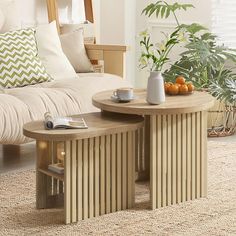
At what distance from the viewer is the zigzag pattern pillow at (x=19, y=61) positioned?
4.78 meters

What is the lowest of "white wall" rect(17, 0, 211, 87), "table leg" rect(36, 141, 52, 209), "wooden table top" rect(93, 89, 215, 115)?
"table leg" rect(36, 141, 52, 209)

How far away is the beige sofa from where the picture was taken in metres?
4.18

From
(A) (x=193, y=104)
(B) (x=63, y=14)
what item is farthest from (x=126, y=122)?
(B) (x=63, y=14)

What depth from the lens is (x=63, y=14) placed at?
20.0 ft

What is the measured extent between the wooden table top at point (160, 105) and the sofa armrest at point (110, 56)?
1.36m

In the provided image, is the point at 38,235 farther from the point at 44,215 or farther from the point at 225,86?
the point at 225,86

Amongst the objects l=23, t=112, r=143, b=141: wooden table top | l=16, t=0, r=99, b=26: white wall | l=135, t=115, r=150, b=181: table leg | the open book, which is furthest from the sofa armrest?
the open book

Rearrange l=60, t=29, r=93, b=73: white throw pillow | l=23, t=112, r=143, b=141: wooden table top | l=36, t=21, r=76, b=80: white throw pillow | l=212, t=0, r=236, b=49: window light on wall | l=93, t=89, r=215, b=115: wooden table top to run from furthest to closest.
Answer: l=212, t=0, r=236, b=49: window light on wall → l=60, t=29, r=93, b=73: white throw pillow → l=36, t=21, r=76, b=80: white throw pillow → l=93, t=89, r=215, b=115: wooden table top → l=23, t=112, r=143, b=141: wooden table top

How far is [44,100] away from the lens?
441 centimetres

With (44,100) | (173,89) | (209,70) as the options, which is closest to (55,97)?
(44,100)

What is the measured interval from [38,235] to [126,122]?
2.37ft

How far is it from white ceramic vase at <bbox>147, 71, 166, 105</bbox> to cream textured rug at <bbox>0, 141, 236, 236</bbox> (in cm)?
54

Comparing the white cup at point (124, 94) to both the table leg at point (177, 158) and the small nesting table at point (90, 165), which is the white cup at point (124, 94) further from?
the table leg at point (177, 158)

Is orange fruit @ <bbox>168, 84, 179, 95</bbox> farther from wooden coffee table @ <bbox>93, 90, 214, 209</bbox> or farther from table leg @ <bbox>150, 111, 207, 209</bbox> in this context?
table leg @ <bbox>150, 111, 207, 209</bbox>
